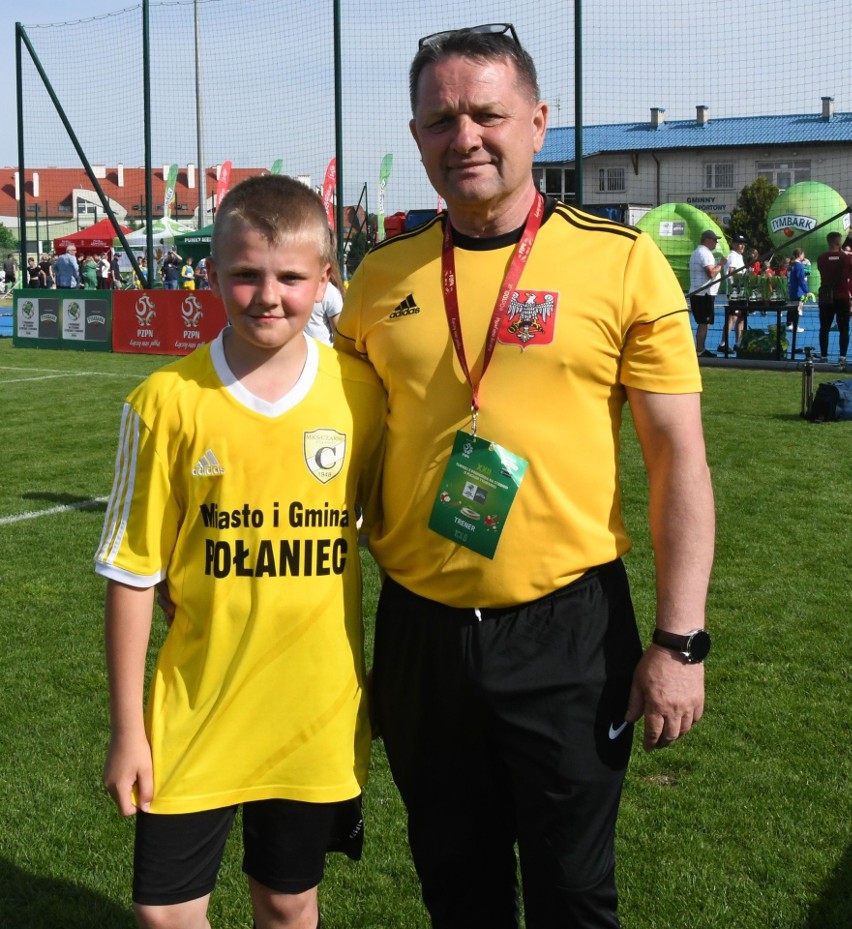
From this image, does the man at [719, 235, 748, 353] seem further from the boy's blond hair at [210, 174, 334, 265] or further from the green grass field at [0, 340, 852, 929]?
the boy's blond hair at [210, 174, 334, 265]

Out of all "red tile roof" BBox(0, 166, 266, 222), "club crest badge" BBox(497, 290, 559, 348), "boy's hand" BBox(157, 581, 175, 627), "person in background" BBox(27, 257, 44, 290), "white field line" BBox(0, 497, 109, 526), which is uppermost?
"red tile roof" BBox(0, 166, 266, 222)

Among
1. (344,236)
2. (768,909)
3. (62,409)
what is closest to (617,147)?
(344,236)

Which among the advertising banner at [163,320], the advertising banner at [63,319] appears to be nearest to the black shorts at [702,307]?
the advertising banner at [163,320]

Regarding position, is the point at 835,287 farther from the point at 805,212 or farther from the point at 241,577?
the point at 241,577

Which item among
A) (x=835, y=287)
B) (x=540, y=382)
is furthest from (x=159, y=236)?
(x=540, y=382)

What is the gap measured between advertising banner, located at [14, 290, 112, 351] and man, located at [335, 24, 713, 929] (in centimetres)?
1896

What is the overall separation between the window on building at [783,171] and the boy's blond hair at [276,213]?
4758cm

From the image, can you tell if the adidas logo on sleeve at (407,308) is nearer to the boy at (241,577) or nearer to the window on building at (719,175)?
the boy at (241,577)

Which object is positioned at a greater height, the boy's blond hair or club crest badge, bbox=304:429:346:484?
the boy's blond hair

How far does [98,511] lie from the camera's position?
7.80 meters

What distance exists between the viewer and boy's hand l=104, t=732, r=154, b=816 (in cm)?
210

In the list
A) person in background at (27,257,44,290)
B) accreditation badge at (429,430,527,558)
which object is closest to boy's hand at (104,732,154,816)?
accreditation badge at (429,430,527,558)

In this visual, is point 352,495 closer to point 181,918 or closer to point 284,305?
point 284,305

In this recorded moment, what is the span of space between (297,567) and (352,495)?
20 centimetres
